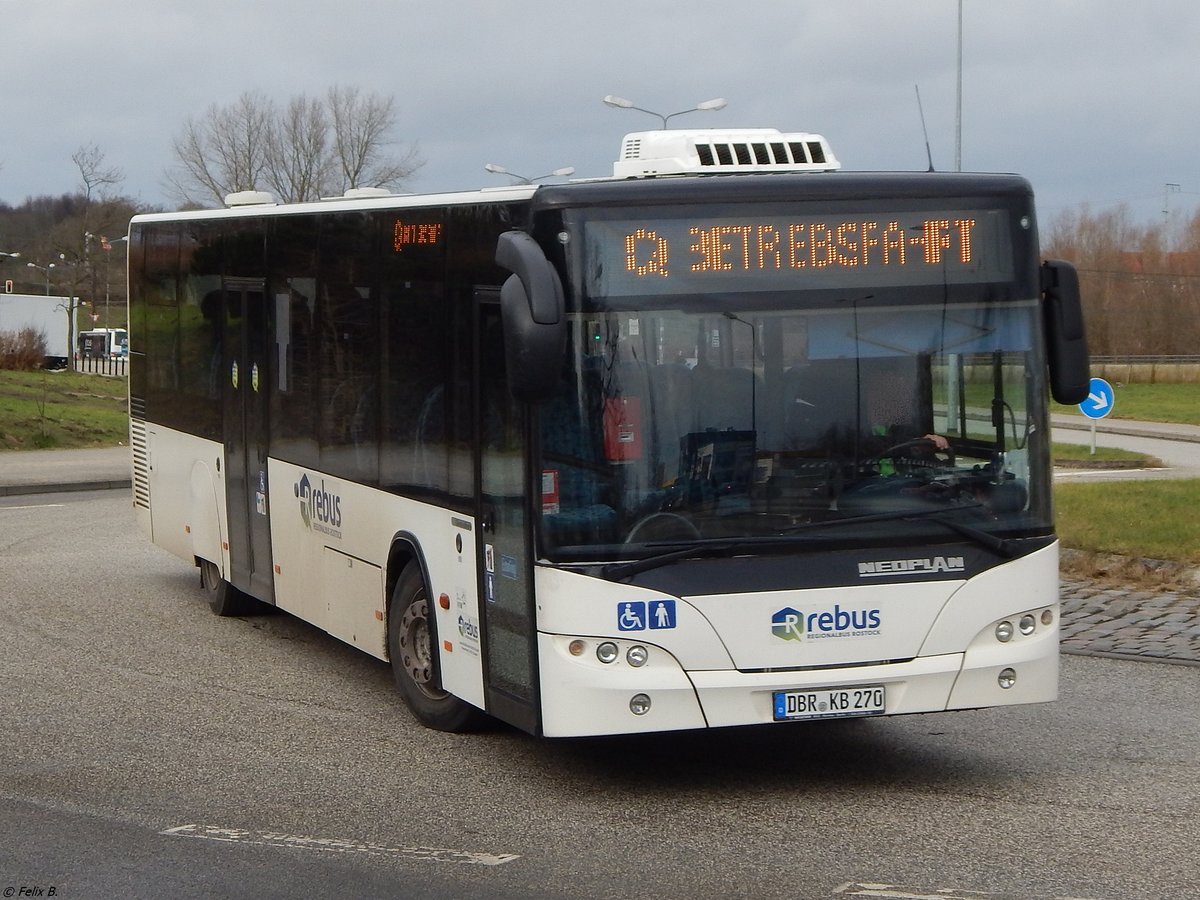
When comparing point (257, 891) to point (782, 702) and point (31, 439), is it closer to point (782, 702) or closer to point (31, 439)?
point (782, 702)

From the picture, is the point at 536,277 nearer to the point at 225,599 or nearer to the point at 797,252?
the point at 797,252

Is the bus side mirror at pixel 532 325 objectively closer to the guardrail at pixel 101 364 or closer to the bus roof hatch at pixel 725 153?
the bus roof hatch at pixel 725 153

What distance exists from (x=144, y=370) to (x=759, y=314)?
28.5 ft


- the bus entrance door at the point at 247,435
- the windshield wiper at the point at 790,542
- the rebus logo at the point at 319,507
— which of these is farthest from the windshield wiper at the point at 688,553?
the bus entrance door at the point at 247,435

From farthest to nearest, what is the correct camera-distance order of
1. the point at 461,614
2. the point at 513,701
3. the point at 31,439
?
the point at 31,439 → the point at 461,614 → the point at 513,701

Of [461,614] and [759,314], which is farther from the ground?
[759,314]

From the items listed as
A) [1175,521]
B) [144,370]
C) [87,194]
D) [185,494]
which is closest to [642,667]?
[185,494]

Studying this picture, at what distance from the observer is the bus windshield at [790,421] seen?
23.6 ft

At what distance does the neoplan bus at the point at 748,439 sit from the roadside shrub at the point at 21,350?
38.3m

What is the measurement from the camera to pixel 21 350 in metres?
44.5

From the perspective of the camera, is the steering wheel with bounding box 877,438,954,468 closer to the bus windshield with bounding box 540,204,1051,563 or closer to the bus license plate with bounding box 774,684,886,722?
the bus windshield with bounding box 540,204,1051,563

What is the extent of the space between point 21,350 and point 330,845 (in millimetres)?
40454

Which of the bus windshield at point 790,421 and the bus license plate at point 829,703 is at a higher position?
the bus windshield at point 790,421

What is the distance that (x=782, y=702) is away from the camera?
7.32 meters
